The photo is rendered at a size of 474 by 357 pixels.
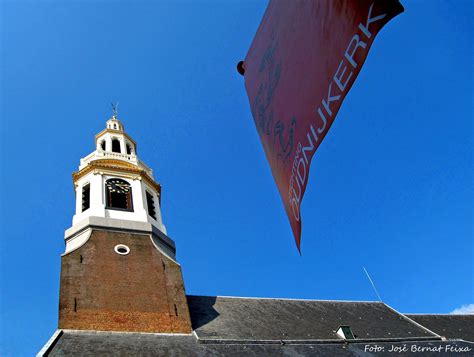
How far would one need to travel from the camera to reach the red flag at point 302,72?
3203 mm

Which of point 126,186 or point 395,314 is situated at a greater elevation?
point 126,186

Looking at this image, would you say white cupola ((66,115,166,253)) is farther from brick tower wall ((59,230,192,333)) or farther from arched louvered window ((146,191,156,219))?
brick tower wall ((59,230,192,333))

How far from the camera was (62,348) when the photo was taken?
645 inches

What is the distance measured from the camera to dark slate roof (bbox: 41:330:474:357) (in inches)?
651

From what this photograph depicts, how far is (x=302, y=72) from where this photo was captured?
13.8ft

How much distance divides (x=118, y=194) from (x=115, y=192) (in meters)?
0.20

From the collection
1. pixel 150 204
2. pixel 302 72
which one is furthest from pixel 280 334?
pixel 302 72

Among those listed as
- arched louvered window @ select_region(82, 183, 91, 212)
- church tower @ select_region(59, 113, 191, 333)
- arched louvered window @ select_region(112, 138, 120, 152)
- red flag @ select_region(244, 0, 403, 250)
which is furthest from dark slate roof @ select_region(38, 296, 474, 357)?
red flag @ select_region(244, 0, 403, 250)

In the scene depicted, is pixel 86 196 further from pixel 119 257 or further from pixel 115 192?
pixel 119 257

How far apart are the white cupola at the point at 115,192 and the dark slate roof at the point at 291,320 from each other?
566 cm

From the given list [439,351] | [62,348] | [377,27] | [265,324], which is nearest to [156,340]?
[62,348]

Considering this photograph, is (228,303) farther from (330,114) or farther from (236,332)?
(330,114)

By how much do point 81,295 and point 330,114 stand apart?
1803cm

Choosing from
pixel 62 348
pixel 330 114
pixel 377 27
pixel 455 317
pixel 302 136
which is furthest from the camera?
pixel 455 317
